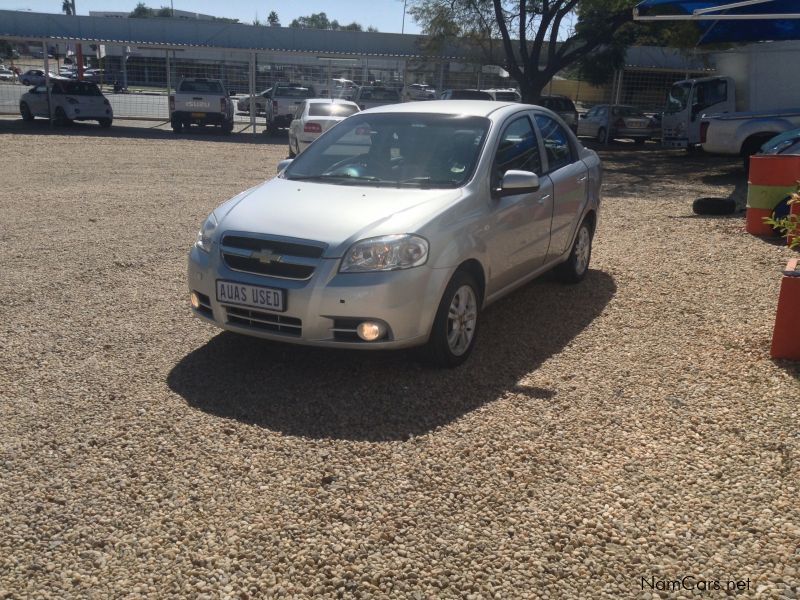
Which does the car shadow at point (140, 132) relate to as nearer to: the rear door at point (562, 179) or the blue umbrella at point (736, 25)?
the blue umbrella at point (736, 25)

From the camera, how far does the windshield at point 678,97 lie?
2266cm

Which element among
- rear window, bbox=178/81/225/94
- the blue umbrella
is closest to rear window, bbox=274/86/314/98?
rear window, bbox=178/81/225/94

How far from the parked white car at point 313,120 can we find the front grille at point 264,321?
13001 mm

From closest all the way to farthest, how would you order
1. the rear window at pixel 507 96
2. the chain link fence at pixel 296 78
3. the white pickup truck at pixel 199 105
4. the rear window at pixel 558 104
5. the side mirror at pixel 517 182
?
the side mirror at pixel 517 182
the rear window at pixel 558 104
the white pickup truck at pixel 199 105
the rear window at pixel 507 96
the chain link fence at pixel 296 78

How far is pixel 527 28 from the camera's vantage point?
85.9 ft

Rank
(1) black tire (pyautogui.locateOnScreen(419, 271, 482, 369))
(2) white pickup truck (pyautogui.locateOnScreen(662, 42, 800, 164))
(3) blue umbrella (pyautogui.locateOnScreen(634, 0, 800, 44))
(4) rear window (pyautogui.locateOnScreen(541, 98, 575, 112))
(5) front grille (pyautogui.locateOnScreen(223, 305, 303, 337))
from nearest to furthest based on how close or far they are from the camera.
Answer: (5) front grille (pyautogui.locateOnScreen(223, 305, 303, 337)) → (1) black tire (pyautogui.locateOnScreen(419, 271, 482, 369)) → (3) blue umbrella (pyautogui.locateOnScreen(634, 0, 800, 44)) → (2) white pickup truck (pyautogui.locateOnScreen(662, 42, 800, 164)) → (4) rear window (pyautogui.locateOnScreen(541, 98, 575, 112))

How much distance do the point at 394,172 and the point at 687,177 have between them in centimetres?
1356

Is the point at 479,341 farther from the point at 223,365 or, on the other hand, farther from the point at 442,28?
the point at 442,28

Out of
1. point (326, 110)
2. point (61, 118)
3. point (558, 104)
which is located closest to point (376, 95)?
point (558, 104)

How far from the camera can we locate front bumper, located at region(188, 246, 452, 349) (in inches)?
183

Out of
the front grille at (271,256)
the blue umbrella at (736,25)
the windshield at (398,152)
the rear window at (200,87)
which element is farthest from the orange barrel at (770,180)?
the rear window at (200,87)

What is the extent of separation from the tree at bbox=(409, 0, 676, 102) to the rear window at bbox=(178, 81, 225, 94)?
7.54 meters

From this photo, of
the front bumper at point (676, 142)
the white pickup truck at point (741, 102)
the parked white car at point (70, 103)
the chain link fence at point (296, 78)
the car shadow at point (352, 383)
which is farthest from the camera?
the chain link fence at point (296, 78)

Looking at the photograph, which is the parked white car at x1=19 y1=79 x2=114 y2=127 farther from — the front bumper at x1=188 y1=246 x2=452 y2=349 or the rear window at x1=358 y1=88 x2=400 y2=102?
the front bumper at x1=188 y1=246 x2=452 y2=349
